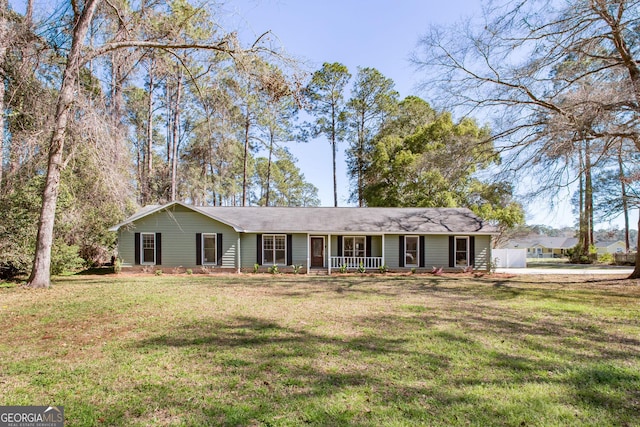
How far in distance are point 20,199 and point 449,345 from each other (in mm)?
14454

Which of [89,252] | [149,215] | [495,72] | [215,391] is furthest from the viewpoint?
[89,252]

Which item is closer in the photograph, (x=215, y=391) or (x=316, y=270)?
(x=215, y=391)

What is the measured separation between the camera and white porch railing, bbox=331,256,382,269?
693 inches

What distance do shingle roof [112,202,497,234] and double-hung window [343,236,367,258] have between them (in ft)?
2.45

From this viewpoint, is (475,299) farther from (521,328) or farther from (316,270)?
(316,270)

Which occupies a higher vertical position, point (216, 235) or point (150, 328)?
point (216, 235)

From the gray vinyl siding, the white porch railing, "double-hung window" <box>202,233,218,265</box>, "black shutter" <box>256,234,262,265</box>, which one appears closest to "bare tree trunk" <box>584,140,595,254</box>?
the white porch railing

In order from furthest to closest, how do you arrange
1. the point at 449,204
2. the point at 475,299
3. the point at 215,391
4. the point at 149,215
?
1. the point at 449,204
2. the point at 149,215
3. the point at 475,299
4. the point at 215,391

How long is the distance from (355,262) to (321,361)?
13.3 m

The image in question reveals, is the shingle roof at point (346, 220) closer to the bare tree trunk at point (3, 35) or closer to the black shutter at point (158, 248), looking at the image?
the black shutter at point (158, 248)

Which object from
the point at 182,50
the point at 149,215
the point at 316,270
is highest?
the point at 182,50

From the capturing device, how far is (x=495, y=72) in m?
12.9

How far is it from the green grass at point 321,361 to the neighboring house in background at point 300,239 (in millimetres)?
7731

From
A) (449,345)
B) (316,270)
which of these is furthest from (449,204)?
(449,345)
